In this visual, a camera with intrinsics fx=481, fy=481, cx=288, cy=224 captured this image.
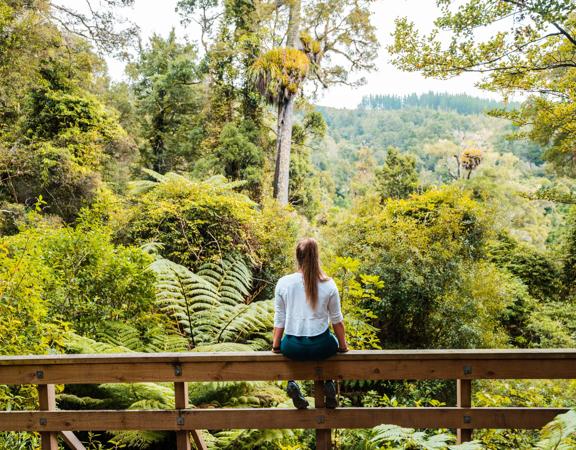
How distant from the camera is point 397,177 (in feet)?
83.3

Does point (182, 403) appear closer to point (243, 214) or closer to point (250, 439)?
point (250, 439)

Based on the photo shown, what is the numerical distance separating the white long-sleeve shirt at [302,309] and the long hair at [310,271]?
29mm

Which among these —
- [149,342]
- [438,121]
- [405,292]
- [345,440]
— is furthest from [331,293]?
[438,121]

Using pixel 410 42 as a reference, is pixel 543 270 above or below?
below

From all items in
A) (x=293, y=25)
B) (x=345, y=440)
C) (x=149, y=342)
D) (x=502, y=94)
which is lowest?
(x=345, y=440)

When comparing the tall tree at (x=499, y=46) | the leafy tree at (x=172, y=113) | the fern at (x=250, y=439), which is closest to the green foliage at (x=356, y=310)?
the fern at (x=250, y=439)

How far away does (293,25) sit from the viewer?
17.0 m

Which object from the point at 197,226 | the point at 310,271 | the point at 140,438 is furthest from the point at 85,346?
the point at 197,226

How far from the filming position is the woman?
8.69ft

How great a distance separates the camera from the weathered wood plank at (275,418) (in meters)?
2.58

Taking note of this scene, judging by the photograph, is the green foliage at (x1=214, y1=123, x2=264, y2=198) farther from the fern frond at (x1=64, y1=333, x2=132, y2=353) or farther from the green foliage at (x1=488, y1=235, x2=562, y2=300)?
the fern frond at (x1=64, y1=333, x2=132, y2=353)

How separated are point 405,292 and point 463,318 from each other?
1.35 meters

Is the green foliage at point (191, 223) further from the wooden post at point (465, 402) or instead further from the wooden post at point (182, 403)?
the wooden post at point (465, 402)

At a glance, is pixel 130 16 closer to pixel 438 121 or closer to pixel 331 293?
pixel 331 293
